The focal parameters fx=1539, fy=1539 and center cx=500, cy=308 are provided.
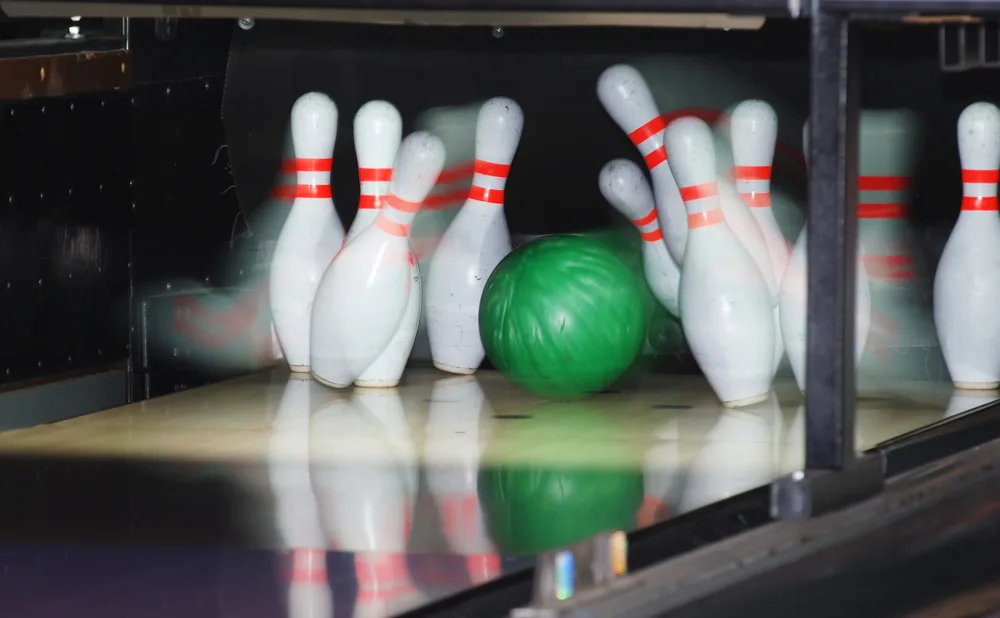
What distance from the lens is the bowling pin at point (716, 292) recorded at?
259cm

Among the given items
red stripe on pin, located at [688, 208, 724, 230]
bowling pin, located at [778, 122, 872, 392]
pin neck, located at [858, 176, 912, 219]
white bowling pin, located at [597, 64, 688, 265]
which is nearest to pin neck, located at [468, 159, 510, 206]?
white bowling pin, located at [597, 64, 688, 265]

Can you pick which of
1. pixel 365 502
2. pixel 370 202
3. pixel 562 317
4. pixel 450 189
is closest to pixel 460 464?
pixel 365 502

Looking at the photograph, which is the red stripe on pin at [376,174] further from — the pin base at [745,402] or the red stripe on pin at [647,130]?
the pin base at [745,402]

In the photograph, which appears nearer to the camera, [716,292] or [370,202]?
[716,292]

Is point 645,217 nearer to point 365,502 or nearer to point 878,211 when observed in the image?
point 878,211

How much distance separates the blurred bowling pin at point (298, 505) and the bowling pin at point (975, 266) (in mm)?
1187

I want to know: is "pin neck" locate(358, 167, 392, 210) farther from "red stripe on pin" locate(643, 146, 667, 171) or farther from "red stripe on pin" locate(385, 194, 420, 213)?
"red stripe on pin" locate(643, 146, 667, 171)

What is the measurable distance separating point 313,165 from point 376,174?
15 cm

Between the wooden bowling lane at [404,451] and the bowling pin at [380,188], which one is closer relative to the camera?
the wooden bowling lane at [404,451]

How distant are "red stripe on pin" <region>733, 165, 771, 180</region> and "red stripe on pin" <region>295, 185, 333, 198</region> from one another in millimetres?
791

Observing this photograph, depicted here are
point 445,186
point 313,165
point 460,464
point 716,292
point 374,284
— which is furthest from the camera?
point 445,186

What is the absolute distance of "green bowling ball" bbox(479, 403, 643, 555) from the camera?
1.77 meters

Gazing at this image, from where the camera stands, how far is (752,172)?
2.82m

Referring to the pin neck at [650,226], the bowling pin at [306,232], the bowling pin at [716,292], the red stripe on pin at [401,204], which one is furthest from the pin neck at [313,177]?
the bowling pin at [716,292]
